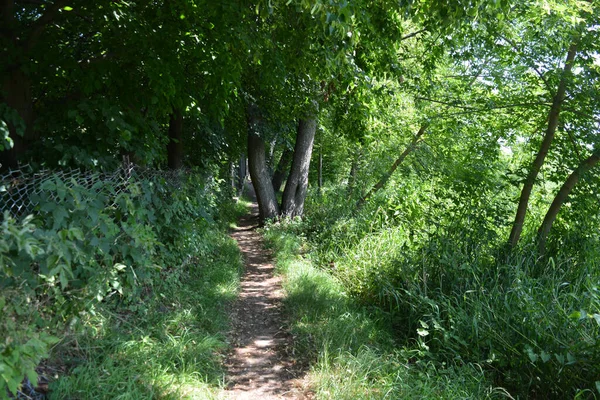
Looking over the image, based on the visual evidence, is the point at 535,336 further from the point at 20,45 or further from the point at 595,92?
the point at 20,45

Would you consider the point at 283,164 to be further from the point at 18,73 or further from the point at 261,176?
the point at 18,73

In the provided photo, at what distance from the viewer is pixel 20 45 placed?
16.9 ft

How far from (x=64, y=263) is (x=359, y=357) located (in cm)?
274

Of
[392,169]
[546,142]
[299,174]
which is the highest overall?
[546,142]

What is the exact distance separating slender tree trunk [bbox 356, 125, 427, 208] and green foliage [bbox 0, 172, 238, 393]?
698 centimetres

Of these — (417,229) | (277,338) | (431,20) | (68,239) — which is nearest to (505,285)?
(417,229)

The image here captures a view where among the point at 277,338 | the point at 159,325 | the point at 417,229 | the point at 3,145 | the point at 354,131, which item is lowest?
the point at 277,338

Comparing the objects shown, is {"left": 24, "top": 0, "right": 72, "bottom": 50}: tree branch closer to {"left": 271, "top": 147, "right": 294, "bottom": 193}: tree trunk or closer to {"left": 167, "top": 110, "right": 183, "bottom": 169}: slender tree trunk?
{"left": 167, "top": 110, "right": 183, "bottom": 169}: slender tree trunk

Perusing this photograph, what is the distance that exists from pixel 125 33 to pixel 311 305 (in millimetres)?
4071

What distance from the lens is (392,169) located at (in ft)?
41.1

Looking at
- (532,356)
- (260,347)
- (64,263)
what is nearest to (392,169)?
(260,347)

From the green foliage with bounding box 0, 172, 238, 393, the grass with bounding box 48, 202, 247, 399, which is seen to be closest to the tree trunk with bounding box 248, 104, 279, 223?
the grass with bounding box 48, 202, 247, 399

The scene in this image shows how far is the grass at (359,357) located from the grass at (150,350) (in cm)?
91

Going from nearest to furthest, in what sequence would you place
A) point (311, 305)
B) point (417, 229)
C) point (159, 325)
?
point (159, 325) → point (311, 305) → point (417, 229)
